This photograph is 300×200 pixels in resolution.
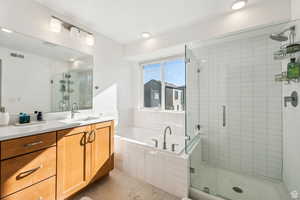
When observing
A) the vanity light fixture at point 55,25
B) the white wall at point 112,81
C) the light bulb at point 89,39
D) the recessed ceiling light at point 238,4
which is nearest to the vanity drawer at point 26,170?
the white wall at point 112,81

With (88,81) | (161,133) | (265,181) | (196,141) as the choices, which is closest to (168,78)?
(161,133)

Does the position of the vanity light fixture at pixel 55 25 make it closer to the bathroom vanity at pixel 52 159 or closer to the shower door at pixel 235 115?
the bathroom vanity at pixel 52 159

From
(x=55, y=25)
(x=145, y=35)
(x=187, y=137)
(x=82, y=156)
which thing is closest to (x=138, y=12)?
(x=145, y=35)

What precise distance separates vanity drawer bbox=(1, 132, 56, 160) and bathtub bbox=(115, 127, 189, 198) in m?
1.07

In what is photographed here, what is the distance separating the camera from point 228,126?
7.43 feet

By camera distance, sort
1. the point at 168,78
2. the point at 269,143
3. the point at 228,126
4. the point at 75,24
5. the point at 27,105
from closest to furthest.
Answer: the point at 27,105, the point at 269,143, the point at 75,24, the point at 228,126, the point at 168,78

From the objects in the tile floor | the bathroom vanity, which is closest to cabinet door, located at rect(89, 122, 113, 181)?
the bathroom vanity

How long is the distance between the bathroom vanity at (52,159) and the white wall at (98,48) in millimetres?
893

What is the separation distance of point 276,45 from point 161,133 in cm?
231

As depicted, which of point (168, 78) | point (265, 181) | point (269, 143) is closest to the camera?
point (265, 181)

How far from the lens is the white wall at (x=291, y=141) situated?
1427mm

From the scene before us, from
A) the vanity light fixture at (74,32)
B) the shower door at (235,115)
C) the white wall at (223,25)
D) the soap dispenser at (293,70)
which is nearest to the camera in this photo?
the soap dispenser at (293,70)

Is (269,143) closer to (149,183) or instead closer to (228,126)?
(228,126)

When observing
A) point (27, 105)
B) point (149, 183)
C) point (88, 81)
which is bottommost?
point (149, 183)
